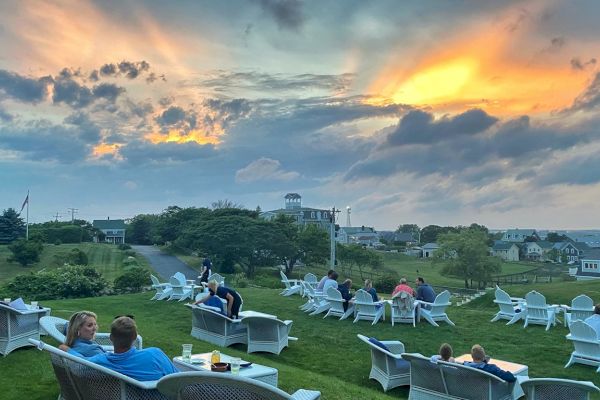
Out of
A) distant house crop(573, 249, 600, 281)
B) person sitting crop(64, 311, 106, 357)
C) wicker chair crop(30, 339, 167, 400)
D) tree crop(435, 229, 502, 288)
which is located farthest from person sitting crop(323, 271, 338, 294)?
distant house crop(573, 249, 600, 281)

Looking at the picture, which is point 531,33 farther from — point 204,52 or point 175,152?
point 175,152

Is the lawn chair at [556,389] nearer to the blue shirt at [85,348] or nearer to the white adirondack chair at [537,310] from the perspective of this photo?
the blue shirt at [85,348]

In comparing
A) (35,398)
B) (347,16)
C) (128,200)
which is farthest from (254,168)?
(35,398)

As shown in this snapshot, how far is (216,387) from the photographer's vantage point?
9.84 feet

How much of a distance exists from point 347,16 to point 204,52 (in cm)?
607

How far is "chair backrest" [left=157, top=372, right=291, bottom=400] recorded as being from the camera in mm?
2904

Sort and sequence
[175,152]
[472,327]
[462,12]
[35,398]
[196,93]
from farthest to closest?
[175,152] → [196,93] → [462,12] → [472,327] → [35,398]

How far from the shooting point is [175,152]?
42.7 m

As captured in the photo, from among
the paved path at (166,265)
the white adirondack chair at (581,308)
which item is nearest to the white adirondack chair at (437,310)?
the white adirondack chair at (581,308)

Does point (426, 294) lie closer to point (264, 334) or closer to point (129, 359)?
point (264, 334)

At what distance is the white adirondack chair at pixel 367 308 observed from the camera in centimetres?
1274

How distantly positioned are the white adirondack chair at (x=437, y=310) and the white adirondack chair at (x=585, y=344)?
3.66 meters

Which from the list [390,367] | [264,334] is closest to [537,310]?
[390,367]

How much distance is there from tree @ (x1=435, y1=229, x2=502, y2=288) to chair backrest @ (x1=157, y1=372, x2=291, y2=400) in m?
44.1
